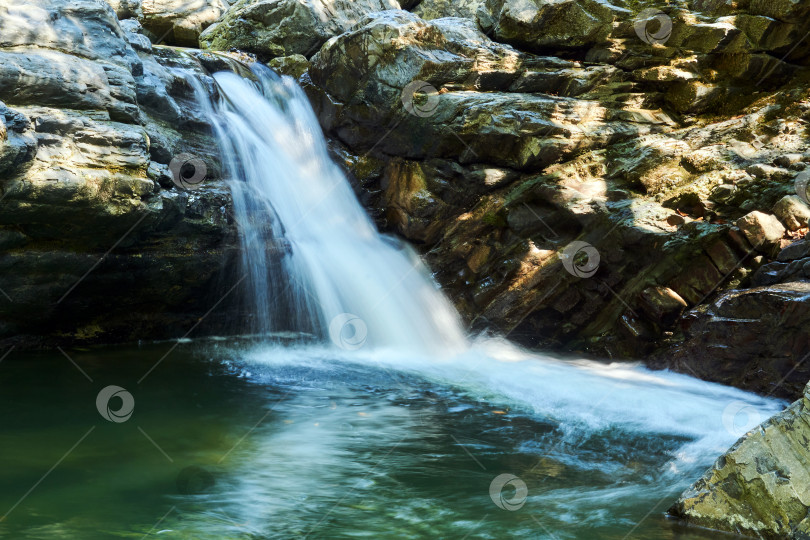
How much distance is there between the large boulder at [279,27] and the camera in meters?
11.0

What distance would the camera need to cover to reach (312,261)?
826 cm

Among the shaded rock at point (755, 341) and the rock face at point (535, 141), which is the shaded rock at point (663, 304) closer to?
the rock face at point (535, 141)

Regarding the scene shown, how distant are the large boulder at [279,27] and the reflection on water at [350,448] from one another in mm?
6538

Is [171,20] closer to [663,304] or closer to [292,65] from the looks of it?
[292,65]

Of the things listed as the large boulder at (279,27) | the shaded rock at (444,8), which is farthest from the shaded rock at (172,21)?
the shaded rock at (444,8)

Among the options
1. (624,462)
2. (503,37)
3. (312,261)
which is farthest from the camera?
(503,37)

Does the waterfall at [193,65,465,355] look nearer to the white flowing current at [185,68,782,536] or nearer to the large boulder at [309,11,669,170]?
the white flowing current at [185,68,782,536]

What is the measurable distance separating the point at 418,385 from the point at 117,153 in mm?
4021

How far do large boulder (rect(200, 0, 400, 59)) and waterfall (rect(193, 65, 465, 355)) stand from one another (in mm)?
1956

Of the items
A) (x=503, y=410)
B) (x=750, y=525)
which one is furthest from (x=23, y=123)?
(x=750, y=525)

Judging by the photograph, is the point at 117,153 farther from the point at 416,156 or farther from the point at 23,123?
the point at 416,156

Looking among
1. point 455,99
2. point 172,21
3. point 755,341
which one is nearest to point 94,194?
point 455,99

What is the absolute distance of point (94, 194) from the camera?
6148 millimetres

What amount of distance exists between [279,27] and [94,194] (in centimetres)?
618
